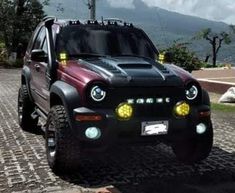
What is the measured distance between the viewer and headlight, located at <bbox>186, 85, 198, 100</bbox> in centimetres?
630

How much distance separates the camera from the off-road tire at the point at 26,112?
9352mm

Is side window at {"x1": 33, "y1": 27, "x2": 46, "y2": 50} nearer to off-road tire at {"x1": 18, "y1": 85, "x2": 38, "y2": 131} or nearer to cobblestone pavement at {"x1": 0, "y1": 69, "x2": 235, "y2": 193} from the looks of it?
off-road tire at {"x1": 18, "y1": 85, "x2": 38, "y2": 131}

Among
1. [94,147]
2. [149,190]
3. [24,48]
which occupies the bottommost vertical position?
[149,190]

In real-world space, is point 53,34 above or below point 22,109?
above

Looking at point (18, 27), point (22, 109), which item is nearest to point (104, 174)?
point (22, 109)

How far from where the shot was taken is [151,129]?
6031mm

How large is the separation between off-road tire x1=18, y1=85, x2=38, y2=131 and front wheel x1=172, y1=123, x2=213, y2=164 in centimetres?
345

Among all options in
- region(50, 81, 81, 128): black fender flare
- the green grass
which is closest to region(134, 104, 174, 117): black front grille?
region(50, 81, 81, 128): black fender flare

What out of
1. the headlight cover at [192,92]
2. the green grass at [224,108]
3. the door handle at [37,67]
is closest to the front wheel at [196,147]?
the headlight cover at [192,92]

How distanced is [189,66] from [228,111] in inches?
564

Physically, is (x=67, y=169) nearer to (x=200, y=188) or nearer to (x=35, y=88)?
(x=200, y=188)

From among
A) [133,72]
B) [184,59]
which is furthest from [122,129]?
[184,59]

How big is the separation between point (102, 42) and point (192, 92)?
→ 1.70 m

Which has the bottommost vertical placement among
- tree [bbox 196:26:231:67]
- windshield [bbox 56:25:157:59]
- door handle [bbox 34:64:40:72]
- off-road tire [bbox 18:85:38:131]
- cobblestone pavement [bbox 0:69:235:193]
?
A: cobblestone pavement [bbox 0:69:235:193]
